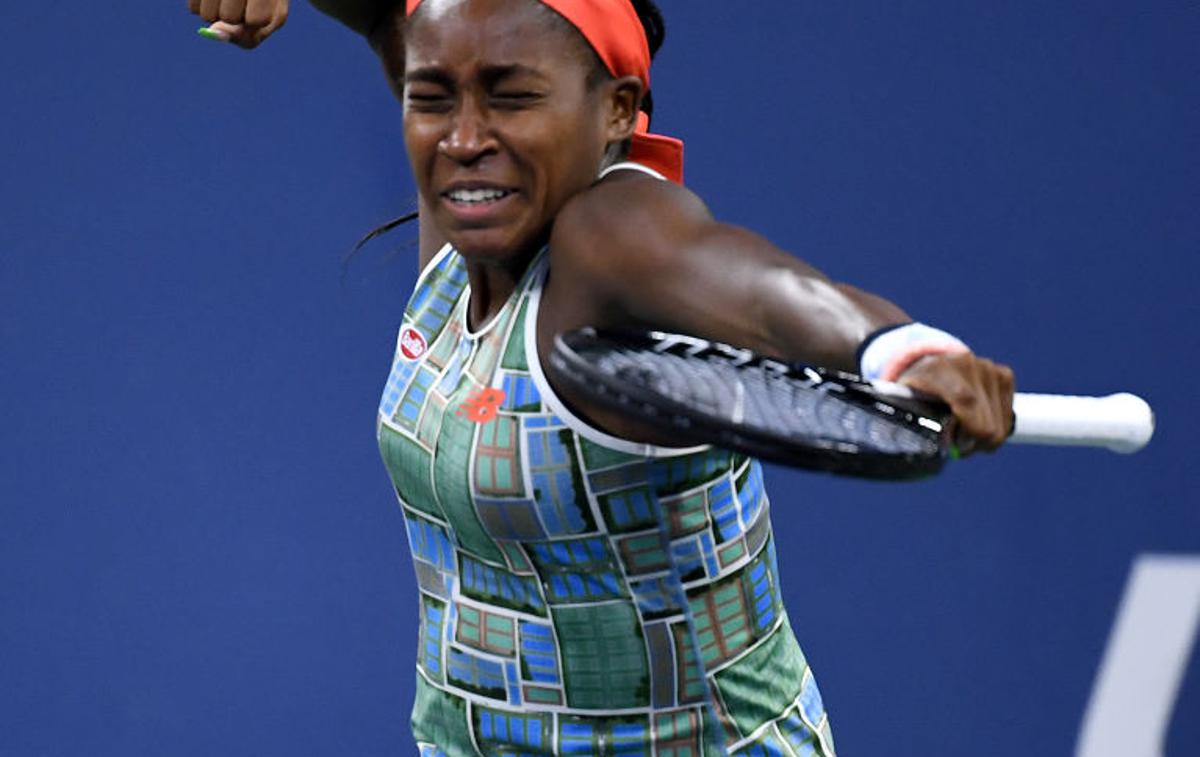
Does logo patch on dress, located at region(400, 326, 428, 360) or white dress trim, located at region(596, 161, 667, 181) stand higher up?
white dress trim, located at region(596, 161, 667, 181)

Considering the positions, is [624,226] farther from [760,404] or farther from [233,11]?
[233,11]

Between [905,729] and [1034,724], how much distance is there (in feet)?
0.47

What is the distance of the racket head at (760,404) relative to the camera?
0.86m

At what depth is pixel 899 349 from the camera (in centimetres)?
93

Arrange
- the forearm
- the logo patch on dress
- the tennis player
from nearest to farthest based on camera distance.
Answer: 1. the forearm
2. the tennis player
3. the logo patch on dress

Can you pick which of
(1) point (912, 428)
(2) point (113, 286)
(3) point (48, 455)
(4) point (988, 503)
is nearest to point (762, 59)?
(4) point (988, 503)

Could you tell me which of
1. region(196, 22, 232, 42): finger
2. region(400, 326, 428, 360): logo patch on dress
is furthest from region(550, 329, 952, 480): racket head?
region(196, 22, 232, 42): finger

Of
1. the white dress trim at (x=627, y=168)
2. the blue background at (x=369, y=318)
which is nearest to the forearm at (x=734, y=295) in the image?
the white dress trim at (x=627, y=168)

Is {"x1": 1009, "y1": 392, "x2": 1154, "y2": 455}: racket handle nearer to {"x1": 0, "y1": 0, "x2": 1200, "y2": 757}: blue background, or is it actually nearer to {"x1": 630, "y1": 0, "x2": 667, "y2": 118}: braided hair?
{"x1": 630, "y1": 0, "x2": 667, "y2": 118}: braided hair

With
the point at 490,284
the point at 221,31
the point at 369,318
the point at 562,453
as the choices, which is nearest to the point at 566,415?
the point at 562,453

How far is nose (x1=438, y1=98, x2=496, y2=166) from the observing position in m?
1.15

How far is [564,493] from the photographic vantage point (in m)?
1.15

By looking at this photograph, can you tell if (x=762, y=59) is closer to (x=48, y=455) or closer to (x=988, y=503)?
(x=988, y=503)

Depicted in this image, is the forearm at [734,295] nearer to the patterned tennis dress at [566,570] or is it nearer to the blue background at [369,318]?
the patterned tennis dress at [566,570]
